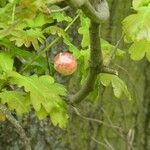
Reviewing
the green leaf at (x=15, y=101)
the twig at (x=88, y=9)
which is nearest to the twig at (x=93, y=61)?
the twig at (x=88, y=9)

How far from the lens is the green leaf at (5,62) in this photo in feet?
3.87

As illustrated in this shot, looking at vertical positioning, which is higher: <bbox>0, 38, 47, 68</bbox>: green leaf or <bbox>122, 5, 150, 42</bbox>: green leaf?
<bbox>122, 5, 150, 42</bbox>: green leaf

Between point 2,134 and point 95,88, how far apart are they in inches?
25.2

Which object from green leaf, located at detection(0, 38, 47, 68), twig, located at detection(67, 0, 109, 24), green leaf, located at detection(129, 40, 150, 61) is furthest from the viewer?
green leaf, located at detection(0, 38, 47, 68)

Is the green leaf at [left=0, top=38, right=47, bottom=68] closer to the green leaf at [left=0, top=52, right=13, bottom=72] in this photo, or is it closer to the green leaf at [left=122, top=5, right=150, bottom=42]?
the green leaf at [left=0, top=52, right=13, bottom=72]

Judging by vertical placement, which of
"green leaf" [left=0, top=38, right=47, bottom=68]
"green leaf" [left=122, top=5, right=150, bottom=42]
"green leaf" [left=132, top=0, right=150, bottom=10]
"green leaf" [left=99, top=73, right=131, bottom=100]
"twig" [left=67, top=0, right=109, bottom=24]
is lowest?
"green leaf" [left=99, top=73, right=131, bottom=100]

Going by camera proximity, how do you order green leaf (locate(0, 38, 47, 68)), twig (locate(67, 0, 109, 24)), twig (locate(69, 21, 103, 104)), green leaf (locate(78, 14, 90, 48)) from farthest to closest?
green leaf (locate(78, 14, 90, 48)) < green leaf (locate(0, 38, 47, 68)) < twig (locate(69, 21, 103, 104)) < twig (locate(67, 0, 109, 24))

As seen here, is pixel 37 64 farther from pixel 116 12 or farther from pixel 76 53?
pixel 116 12

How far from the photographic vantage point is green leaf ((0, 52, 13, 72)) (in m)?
1.18

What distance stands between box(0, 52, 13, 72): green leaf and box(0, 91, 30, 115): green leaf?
0.19 feet

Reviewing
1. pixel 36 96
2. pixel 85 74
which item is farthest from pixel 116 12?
pixel 36 96

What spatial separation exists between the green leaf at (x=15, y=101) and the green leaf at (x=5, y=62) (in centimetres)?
6

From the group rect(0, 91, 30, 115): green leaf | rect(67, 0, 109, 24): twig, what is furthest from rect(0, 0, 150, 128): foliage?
rect(67, 0, 109, 24): twig

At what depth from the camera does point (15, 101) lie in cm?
117
